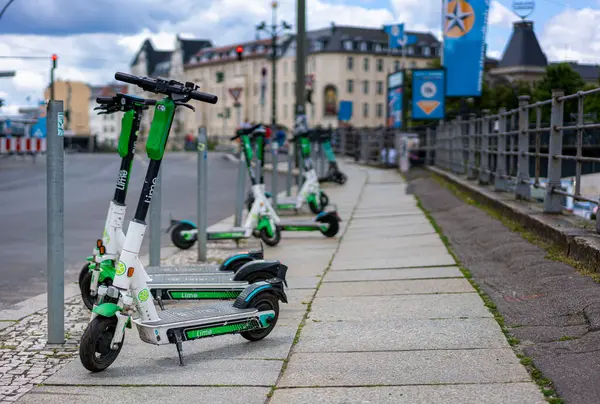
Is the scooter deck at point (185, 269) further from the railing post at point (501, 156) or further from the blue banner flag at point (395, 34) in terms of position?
the blue banner flag at point (395, 34)

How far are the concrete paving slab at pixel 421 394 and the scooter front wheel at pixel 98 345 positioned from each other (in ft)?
3.61

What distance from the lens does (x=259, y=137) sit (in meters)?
13.1

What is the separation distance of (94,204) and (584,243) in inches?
515

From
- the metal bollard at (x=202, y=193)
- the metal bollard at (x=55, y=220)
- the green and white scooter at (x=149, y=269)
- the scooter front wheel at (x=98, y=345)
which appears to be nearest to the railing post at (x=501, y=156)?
the metal bollard at (x=202, y=193)

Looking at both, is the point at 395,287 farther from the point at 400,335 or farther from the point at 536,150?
the point at 536,150

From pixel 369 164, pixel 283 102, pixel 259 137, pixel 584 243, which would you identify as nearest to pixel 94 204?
pixel 259 137

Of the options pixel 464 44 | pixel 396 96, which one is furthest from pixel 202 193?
pixel 396 96

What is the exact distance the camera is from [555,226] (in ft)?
28.3

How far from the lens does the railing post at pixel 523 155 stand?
39.8 ft

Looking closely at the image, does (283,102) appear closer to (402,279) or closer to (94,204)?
(94,204)

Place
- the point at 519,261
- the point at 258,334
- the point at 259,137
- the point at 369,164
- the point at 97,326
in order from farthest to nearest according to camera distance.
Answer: the point at 369,164
the point at 259,137
the point at 519,261
the point at 258,334
the point at 97,326

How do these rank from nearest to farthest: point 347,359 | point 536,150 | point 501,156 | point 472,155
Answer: point 347,359, point 536,150, point 501,156, point 472,155

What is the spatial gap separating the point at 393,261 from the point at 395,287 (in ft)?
5.58

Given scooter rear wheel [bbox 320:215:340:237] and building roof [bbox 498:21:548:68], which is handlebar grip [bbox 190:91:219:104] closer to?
scooter rear wheel [bbox 320:215:340:237]
